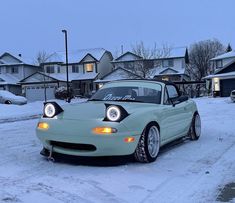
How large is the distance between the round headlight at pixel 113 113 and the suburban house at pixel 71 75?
5625cm

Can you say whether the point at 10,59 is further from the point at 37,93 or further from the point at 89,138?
the point at 89,138

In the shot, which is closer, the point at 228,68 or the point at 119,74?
the point at 228,68

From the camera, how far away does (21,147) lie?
340 inches

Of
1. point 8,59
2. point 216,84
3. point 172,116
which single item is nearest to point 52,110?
point 172,116

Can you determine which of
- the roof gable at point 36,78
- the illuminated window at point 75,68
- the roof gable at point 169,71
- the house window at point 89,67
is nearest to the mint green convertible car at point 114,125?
the roof gable at point 169,71

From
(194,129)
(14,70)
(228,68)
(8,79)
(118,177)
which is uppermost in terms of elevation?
(14,70)

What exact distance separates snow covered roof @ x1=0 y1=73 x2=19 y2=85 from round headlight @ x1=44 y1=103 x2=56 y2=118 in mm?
57267

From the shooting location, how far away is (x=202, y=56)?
80.3 metres

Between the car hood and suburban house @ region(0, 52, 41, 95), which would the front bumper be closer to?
the car hood

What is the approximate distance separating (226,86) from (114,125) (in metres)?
44.3

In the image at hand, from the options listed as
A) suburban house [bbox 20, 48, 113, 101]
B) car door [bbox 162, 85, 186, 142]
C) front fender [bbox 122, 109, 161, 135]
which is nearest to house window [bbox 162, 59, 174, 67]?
suburban house [bbox 20, 48, 113, 101]

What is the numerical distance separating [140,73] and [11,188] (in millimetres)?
50777

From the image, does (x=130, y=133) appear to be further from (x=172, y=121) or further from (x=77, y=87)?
(x=77, y=87)

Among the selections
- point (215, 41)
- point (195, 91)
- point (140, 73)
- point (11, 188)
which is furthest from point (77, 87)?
point (11, 188)
